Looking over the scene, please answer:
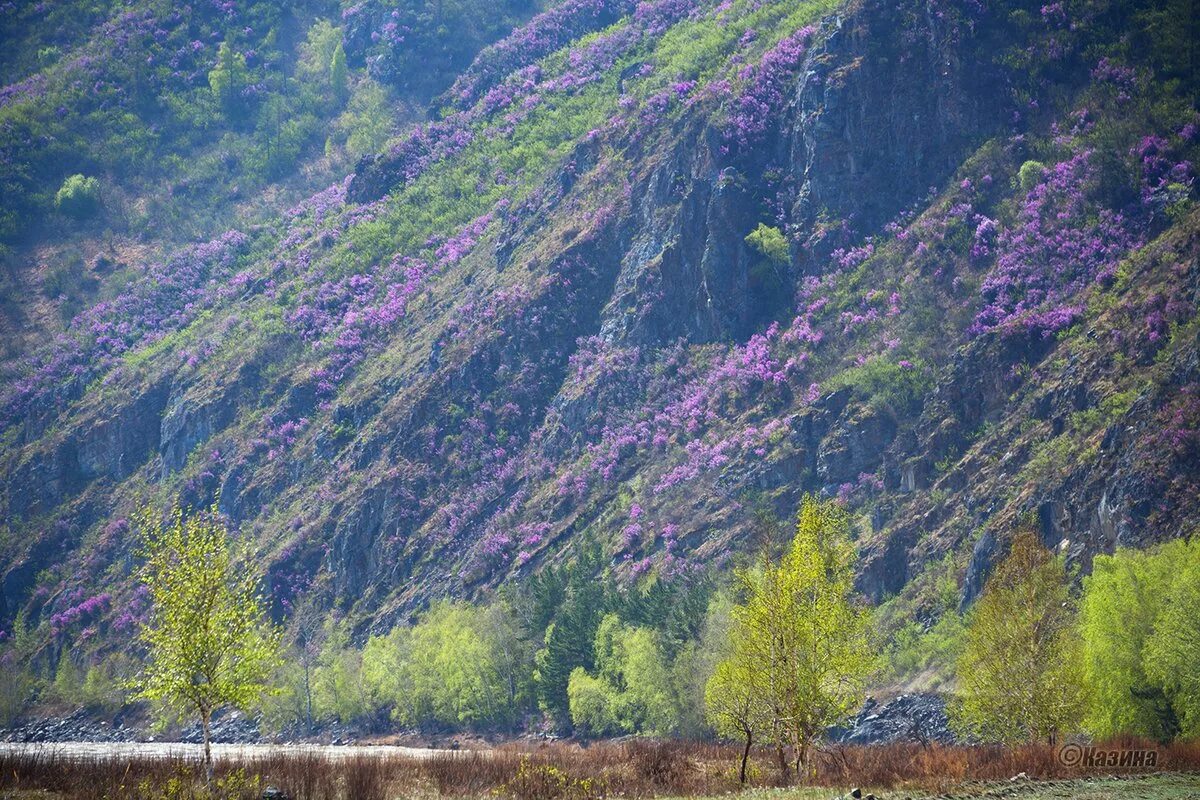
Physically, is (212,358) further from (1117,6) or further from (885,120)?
(1117,6)

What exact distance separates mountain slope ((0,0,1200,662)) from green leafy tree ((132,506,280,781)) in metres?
62.6

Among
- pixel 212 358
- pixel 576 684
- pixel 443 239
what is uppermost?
pixel 443 239

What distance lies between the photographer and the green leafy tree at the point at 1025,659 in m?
56.4

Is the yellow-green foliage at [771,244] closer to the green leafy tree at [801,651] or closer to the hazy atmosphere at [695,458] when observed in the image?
the hazy atmosphere at [695,458]

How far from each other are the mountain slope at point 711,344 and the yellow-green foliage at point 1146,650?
18.0m

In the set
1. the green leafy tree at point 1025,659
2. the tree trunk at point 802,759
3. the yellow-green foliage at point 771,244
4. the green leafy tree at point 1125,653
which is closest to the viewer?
the tree trunk at point 802,759

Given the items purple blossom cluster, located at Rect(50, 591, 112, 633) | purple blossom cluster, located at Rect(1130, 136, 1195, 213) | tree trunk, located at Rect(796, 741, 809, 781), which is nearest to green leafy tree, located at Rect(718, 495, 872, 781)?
tree trunk, located at Rect(796, 741, 809, 781)

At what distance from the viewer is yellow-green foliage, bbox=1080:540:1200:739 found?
206 feet

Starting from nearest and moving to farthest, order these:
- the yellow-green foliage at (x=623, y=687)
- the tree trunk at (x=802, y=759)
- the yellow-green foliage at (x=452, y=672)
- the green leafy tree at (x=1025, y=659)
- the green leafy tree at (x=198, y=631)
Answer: the green leafy tree at (x=198, y=631) < the tree trunk at (x=802, y=759) < the green leafy tree at (x=1025, y=659) < the yellow-green foliage at (x=623, y=687) < the yellow-green foliage at (x=452, y=672)

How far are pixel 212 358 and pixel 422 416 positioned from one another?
4370 cm

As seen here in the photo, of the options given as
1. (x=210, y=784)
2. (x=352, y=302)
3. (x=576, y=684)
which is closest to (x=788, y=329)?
(x=576, y=684)

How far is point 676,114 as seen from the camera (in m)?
164

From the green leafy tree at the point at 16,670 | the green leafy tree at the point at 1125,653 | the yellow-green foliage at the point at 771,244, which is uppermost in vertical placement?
the yellow-green foliage at the point at 771,244

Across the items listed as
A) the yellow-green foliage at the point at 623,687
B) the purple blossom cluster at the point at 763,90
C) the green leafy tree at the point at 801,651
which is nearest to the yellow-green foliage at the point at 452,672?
the yellow-green foliage at the point at 623,687
